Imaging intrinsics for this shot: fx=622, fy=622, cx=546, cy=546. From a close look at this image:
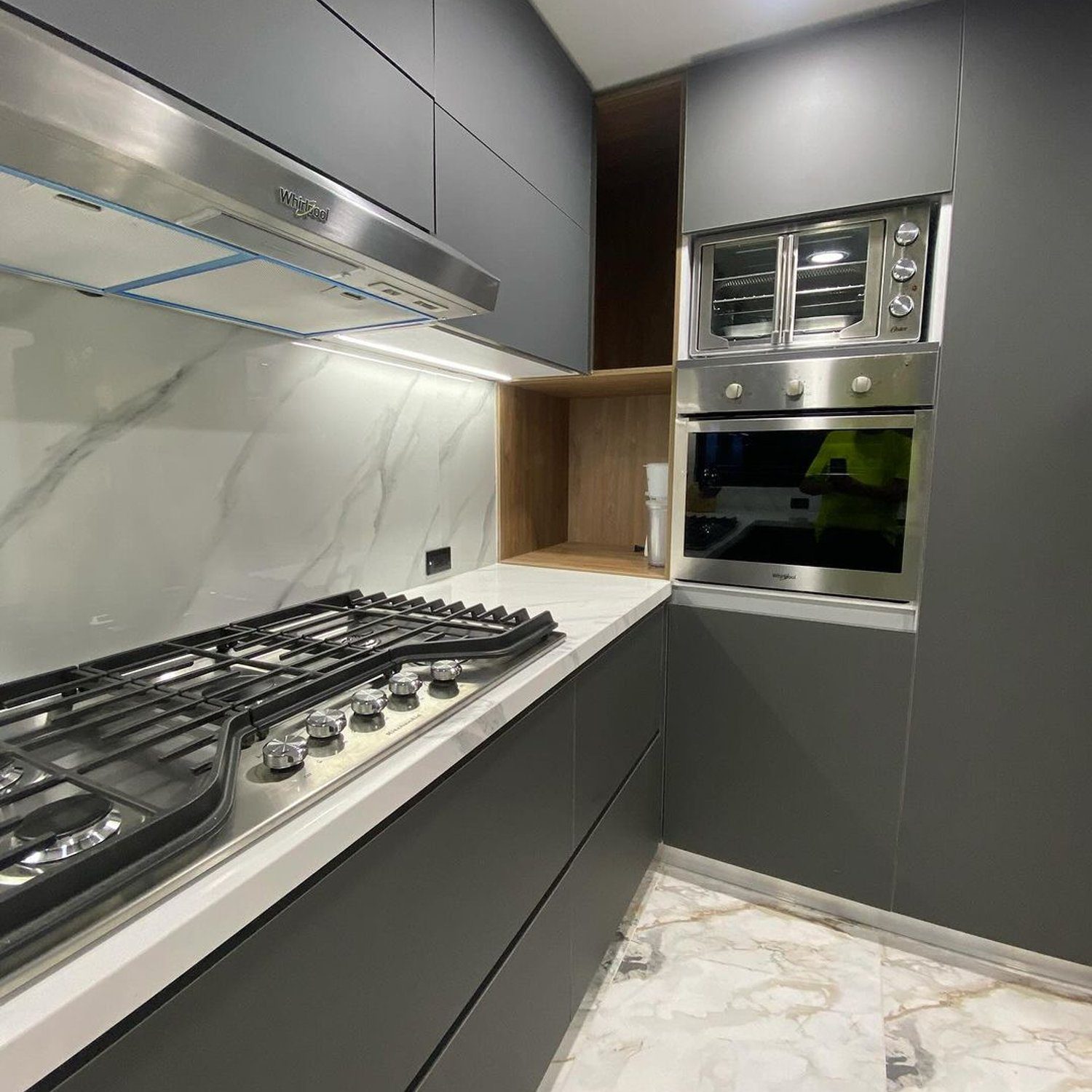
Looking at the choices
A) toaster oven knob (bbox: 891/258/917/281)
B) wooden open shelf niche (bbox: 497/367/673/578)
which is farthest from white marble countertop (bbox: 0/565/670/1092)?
toaster oven knob (bbox: 891/258/917/281)

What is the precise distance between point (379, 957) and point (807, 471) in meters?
1.35

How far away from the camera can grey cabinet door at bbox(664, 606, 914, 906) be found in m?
1.51

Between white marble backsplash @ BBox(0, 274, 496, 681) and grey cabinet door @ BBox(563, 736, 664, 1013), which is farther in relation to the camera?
grey cabinet door @ BBox(563, 736, 664, 1013)

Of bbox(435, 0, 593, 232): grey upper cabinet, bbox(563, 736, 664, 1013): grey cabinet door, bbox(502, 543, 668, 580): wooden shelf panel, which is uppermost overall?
bbox(435, 0, 593, 232): grey upper cabinet

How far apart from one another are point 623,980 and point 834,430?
1.39 metres

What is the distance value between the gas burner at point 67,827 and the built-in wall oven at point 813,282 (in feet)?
5.06

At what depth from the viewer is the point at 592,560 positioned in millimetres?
1972

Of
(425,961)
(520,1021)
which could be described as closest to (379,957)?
(425,961)

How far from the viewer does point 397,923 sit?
683 mm

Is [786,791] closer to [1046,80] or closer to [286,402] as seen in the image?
[286,402]

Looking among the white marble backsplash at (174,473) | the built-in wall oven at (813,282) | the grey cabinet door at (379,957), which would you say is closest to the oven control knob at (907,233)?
the built-in wall oven at (813,282)

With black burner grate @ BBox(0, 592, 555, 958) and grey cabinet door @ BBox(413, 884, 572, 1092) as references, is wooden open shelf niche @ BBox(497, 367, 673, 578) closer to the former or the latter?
black burner grate @ BBox(0, 592, 555, 958)

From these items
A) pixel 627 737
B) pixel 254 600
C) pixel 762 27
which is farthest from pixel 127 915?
pixel 762 27

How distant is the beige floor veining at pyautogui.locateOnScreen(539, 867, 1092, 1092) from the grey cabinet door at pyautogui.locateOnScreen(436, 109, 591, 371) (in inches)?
57.9
